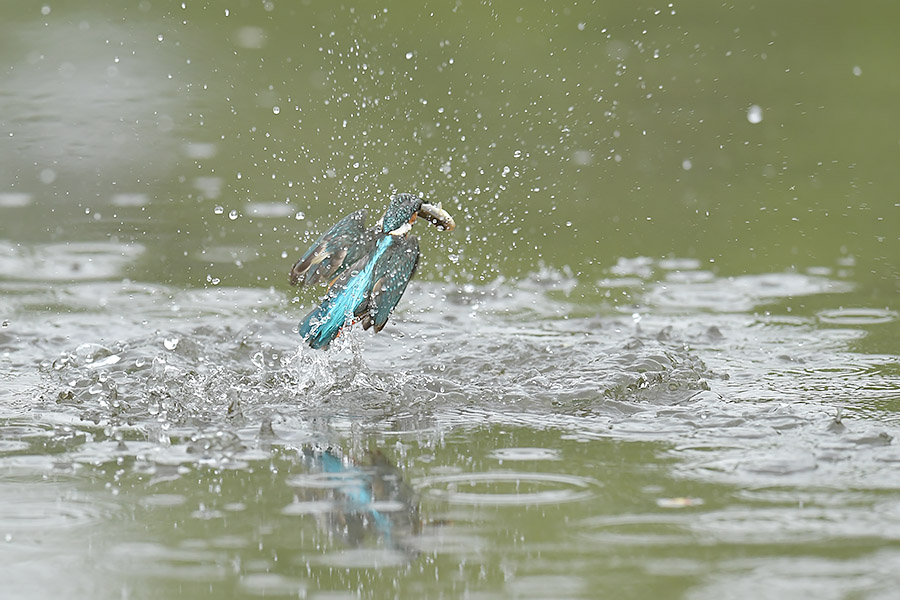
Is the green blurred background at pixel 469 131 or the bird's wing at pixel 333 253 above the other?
the green blurred background at pixel 469 131

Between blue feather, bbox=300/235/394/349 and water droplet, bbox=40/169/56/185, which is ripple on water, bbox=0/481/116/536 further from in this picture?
water droplet, bbox=40/169/56/185

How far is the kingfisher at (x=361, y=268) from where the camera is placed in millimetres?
5211

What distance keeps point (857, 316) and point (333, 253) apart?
2.90 metres

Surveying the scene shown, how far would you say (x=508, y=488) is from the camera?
4141mm

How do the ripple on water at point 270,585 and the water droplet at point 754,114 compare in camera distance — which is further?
the water droplet at point 754,114

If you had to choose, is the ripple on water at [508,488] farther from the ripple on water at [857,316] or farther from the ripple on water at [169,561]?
the ripple on water at [857,316]

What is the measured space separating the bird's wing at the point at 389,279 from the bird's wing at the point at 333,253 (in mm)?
146

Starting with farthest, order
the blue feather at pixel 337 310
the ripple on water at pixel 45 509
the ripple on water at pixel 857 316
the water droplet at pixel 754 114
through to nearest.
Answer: the water droplet at pixel 754 114, the ripple on water at pixel 857 316, the blue feather at pixel 337 310, the ripple on water at pixel 45 509

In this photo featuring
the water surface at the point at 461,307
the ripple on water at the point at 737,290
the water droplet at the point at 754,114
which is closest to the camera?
the water surface at the point at 461,307

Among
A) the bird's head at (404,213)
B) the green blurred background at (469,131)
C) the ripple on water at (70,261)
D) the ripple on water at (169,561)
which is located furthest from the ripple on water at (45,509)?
the ripple on water at (70,261)

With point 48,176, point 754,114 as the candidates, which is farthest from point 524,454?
point 754,114

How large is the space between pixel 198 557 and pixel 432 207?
7.34 feet

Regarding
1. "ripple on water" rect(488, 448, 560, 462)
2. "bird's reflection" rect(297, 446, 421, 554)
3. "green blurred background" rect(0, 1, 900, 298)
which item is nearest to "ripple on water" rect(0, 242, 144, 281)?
"green blurred background" rect(0, 1, 900, 298)

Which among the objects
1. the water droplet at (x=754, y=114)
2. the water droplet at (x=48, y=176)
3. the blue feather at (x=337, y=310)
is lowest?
the blue feather at (x=337, y=310)
